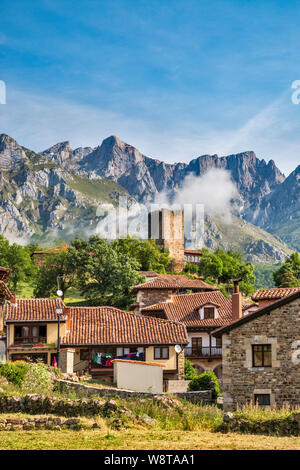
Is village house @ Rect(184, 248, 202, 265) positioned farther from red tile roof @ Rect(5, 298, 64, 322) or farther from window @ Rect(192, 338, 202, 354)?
red tile roof @ Rect(5, 298, 64, 322)

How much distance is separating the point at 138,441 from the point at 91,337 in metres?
25.5

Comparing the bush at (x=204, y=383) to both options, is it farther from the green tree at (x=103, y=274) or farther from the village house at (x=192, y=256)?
the village house at (x=192, y=256)

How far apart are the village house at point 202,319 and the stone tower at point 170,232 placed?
59.2 m

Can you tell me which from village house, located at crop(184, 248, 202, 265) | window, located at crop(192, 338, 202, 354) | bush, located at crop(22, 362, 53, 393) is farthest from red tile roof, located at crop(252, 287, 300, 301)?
village house, located at crop(184, 248, 202, 265)

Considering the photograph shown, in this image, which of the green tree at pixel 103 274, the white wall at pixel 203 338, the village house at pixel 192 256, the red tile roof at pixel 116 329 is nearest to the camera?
the red tile roof at pixel 116 329

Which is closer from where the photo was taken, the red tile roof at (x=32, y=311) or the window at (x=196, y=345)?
→ the red tile roof at (x=32, y=311)

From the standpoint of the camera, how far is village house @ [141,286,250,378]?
159ft

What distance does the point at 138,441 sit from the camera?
1461cm

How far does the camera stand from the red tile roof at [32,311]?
4084cm

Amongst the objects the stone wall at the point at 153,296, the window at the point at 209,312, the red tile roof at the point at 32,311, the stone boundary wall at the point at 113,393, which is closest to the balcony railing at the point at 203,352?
the window at the point at 209,312

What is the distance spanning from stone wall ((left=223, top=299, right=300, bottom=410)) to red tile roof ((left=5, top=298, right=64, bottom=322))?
1809cm

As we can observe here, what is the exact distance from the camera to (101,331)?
133ft

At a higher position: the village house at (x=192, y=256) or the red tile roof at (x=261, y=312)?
the village house at (x=192, y=256)

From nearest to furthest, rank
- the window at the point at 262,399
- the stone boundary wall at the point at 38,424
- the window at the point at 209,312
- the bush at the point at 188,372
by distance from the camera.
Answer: the stone boundary wall at the point at 38,424
the window at the point at 262,399
the bush at the point at 188,372
the window at the point at 209,312
